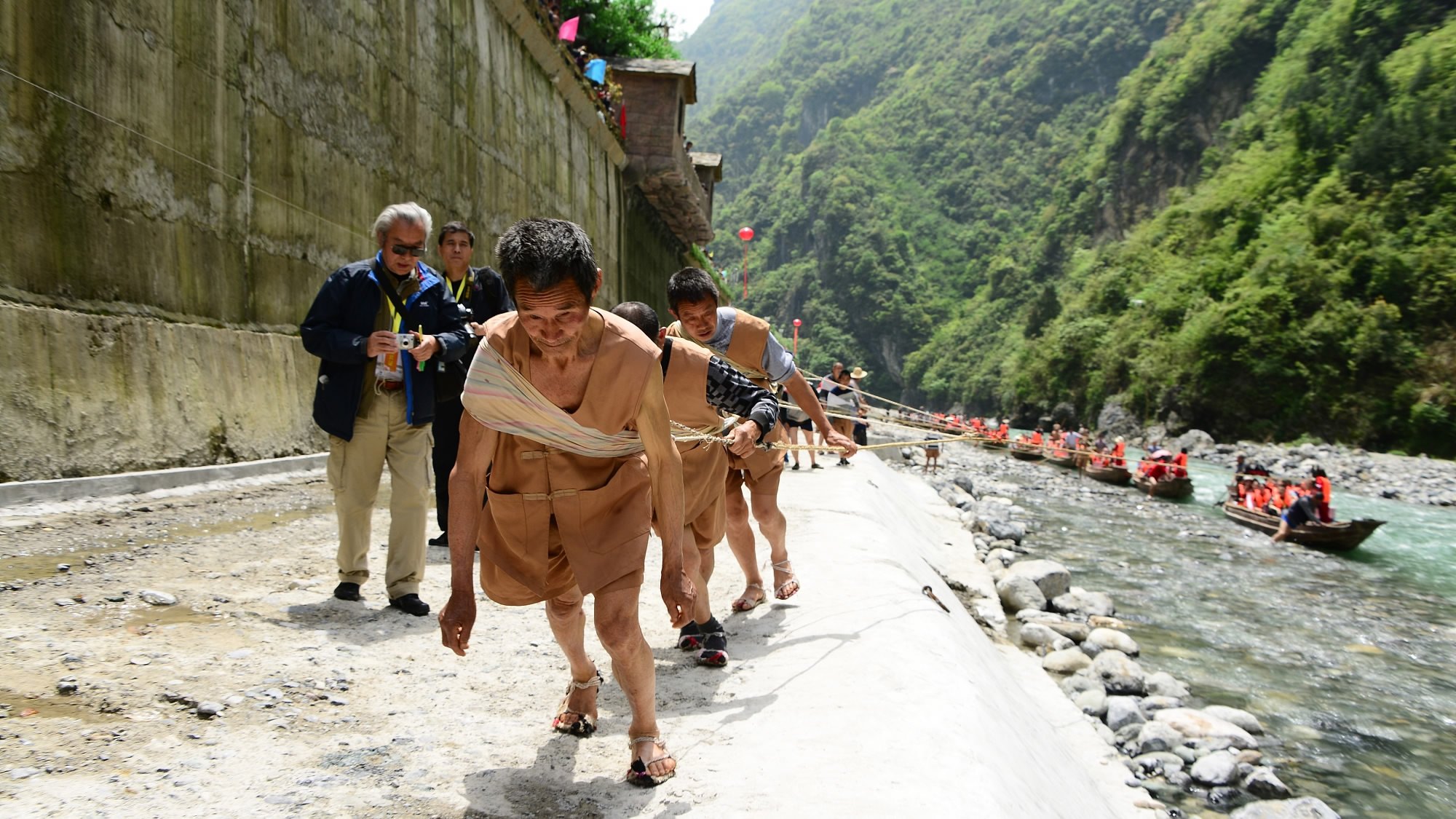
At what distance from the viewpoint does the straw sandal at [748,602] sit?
5.47 meters

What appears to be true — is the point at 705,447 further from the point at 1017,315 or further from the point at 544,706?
the point at 1017,315

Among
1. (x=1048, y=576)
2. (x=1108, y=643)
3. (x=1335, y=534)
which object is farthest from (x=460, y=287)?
(x=1335, y=534)

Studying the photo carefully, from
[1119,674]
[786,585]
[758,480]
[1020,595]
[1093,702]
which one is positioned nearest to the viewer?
[758,480]

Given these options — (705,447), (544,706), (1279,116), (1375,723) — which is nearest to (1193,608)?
(1375,723)

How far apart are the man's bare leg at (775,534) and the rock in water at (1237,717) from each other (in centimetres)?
356

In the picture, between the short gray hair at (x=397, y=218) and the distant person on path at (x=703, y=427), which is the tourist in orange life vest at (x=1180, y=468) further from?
the short gray hair at (x=397, y=218)

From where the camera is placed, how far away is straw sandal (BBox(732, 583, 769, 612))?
5.47 m

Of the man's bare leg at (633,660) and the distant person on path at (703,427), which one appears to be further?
the distant person on path at (703,427)

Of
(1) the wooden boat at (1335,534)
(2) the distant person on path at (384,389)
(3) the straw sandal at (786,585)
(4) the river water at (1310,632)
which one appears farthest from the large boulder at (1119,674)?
(1) the wooden boat at (1335,534)

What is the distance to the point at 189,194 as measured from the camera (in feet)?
22.1

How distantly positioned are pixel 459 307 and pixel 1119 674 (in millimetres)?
5722

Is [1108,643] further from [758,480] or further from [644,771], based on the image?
[644,771]

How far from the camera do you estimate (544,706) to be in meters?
3.71

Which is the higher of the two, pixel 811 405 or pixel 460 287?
pixel 460 287
